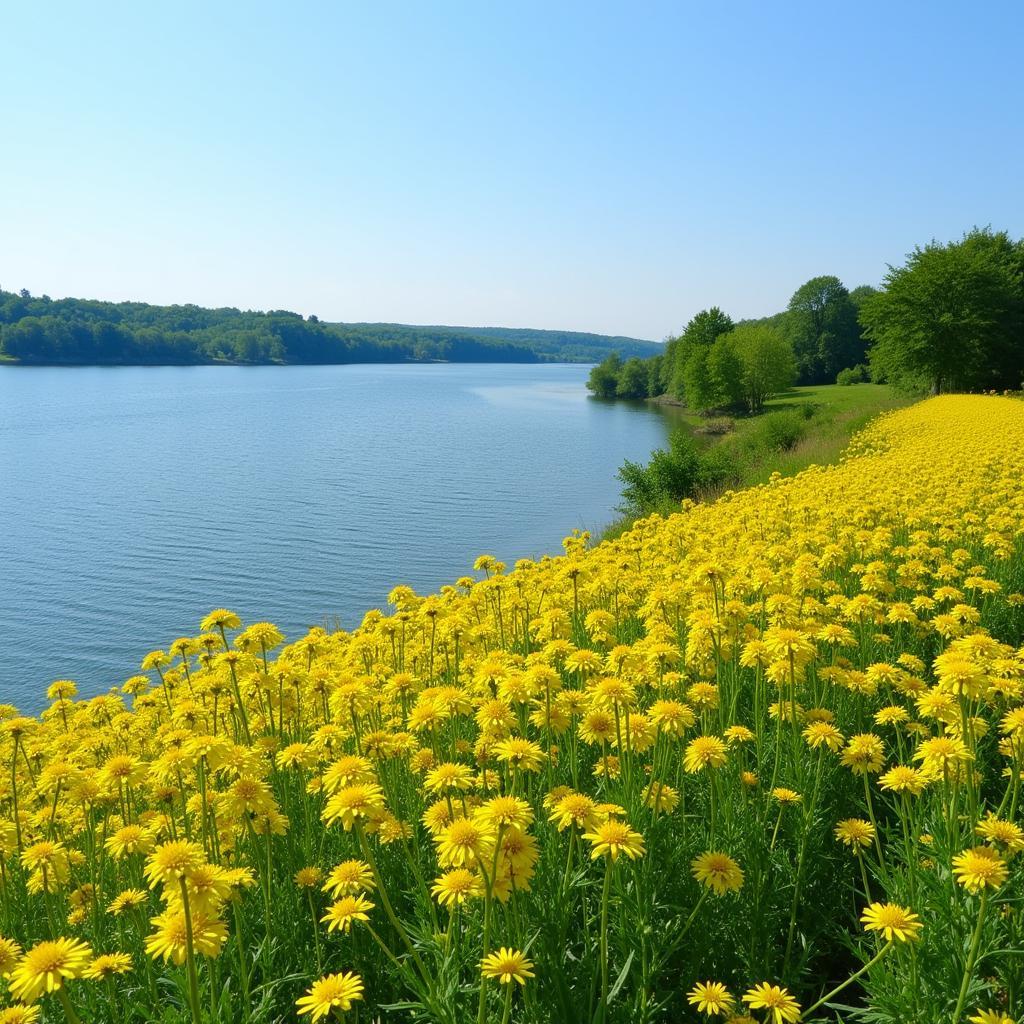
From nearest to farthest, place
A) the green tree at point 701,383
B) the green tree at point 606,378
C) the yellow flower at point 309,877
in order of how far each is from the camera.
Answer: the yellow flower at point 309,877
the green tree at point 701,383
the green tree at point 606,378

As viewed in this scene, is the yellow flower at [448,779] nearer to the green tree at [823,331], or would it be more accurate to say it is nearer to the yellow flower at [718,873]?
the yellow flower at [718,873]

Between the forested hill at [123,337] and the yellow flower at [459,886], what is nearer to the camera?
the yellow flower at [459,886]

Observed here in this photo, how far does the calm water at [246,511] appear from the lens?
2247 cm

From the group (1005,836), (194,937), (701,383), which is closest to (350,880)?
(194,937)

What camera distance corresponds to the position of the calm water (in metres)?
22.5

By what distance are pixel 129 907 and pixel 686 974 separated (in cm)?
276

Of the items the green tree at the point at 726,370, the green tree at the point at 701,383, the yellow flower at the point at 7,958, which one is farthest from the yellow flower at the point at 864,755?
the green tree at the point at 701,383

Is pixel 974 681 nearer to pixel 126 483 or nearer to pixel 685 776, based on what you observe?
pixel 685 776

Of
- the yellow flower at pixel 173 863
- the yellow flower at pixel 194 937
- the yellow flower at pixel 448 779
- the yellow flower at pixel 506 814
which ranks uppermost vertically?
the yellow flower at pixel 506 814

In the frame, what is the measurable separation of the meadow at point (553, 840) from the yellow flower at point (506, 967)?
0.04 feet

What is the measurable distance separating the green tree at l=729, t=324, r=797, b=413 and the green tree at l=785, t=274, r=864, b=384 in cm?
2670

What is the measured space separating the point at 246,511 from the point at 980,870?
35.9 metres

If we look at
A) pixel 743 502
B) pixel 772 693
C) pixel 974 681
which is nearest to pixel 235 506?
pixel 743 502

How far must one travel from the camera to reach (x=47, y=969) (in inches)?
→ 91.8
